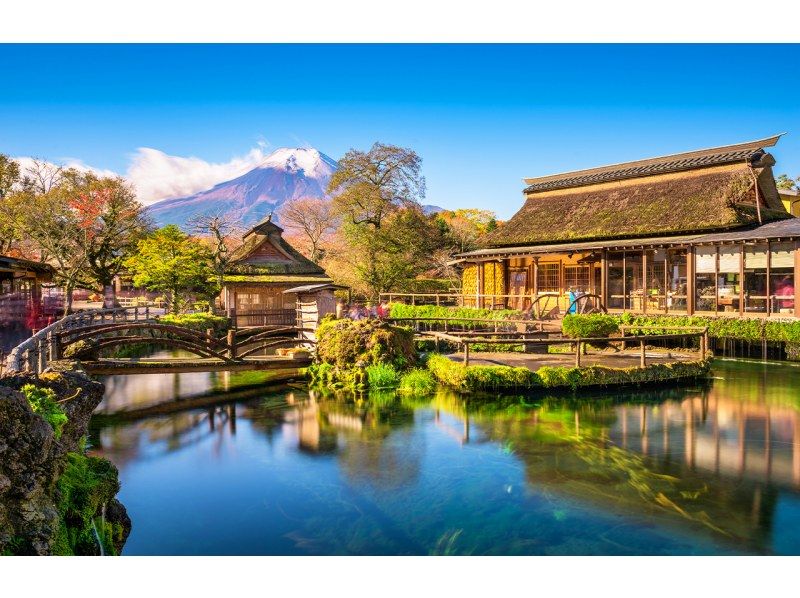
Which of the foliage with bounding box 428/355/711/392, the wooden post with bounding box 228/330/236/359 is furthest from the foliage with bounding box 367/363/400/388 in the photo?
the wooden post with bounding box 228/330/236/359

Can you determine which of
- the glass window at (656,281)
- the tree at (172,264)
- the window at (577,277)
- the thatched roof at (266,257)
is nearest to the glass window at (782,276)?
the glass window at (656,281)

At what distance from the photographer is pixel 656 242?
23.7 m

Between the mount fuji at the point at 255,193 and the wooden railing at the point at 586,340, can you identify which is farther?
the mount fuji at the point at 255,193

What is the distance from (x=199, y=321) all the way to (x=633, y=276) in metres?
19.7

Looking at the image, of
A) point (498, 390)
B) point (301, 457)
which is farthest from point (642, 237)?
point (301, 457)

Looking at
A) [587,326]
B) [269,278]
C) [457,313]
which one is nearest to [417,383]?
[587,326]

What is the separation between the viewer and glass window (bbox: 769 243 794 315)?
20.7 m

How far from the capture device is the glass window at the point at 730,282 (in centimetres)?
2195

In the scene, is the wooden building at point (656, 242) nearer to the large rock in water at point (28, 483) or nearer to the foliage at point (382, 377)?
the foliage at point (382, 377)

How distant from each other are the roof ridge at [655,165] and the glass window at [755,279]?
21.9 ft

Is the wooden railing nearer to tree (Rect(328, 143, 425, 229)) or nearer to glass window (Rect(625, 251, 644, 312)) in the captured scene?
glass window (Rect(625, 251, 644, 312))

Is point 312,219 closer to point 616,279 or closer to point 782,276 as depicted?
point 616,279

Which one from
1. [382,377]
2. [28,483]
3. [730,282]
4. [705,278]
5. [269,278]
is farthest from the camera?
[269,278]

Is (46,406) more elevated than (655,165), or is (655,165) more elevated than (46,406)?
(655,165)
